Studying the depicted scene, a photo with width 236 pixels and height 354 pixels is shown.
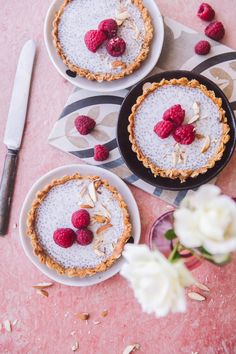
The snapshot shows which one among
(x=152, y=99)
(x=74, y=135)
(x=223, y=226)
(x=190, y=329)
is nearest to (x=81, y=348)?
(x=190, y=329)

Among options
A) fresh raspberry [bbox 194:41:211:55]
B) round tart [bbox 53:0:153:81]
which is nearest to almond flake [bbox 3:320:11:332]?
round tart [bbox 53:0:153:81]

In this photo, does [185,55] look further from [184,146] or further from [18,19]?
[18,19]

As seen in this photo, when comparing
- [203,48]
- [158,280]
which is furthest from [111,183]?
[158,280]

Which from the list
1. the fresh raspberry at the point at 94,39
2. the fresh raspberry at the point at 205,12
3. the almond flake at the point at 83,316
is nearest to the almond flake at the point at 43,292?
the almond flake at the point at 83,316

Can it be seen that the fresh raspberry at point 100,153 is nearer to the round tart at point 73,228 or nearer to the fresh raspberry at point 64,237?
the round tart at point 73,228

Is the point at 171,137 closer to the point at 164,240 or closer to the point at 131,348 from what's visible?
the point at 164,240

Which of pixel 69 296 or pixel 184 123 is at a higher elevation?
pixel 184 123
